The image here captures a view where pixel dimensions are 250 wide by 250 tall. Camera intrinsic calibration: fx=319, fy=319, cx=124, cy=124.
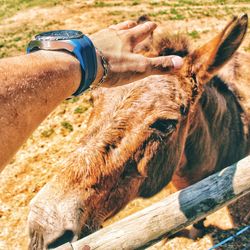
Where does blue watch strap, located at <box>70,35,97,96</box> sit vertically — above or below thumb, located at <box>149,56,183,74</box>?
above

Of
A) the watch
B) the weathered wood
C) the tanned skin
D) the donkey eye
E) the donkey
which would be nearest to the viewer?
the tanned skin

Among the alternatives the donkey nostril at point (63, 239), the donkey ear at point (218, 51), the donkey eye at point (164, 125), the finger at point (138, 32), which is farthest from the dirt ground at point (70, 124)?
the finger at point (138, 32)

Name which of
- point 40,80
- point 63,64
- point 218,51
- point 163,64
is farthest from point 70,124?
point 40,80

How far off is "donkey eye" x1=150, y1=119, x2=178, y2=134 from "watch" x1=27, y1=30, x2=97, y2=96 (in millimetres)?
1246

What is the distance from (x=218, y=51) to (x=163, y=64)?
95cm

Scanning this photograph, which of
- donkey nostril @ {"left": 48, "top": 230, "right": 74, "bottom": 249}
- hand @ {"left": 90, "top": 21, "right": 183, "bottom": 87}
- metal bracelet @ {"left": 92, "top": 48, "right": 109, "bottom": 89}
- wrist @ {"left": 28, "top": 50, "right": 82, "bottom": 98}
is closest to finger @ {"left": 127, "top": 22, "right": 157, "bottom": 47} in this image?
hand @ {"left": 90, "top": 21, "right": 183, "bottom": 87}

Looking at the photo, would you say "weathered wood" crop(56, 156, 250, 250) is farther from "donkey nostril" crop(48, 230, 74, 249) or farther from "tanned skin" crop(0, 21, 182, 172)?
"tanned skin" crop(0, 21, 182, 172)

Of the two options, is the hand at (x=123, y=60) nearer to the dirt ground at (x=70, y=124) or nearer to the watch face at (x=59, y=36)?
the watch face at (x=59, y=36)

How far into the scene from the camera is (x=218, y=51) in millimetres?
3154

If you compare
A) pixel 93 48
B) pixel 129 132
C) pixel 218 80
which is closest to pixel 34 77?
pixel 93 48

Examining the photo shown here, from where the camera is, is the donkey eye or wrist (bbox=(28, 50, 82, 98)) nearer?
wrist (bbox=(28, 50, 82, 98))

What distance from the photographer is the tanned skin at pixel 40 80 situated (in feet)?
4.83

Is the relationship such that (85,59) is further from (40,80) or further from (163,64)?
(163,64)

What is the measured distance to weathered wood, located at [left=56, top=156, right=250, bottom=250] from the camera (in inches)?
87.1
